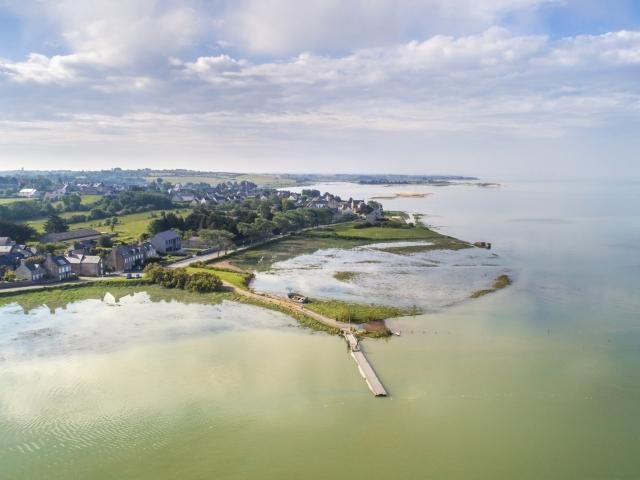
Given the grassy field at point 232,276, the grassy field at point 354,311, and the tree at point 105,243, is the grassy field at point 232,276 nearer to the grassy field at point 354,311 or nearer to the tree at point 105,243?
the grassy field at point 354,311

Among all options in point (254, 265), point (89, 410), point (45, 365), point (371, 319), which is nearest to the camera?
point (89, 410)

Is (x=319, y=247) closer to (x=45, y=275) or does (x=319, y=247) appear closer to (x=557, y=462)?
(x=45, y=275)

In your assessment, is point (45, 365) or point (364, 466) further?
point (45, 365)

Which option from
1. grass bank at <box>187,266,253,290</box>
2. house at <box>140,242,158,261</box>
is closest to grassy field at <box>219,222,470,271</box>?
grass bank at <box>187,266,253,290</box>

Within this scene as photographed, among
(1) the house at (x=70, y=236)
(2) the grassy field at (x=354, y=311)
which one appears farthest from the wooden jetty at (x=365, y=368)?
(1) the house at (x=70, y=236)

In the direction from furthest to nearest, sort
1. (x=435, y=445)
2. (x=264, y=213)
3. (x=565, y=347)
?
(x=264, y=213) → (x=565, y=347) → (x=435, y=445)

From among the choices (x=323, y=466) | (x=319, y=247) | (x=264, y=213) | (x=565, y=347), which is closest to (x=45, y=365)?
(x=323, y=466)
